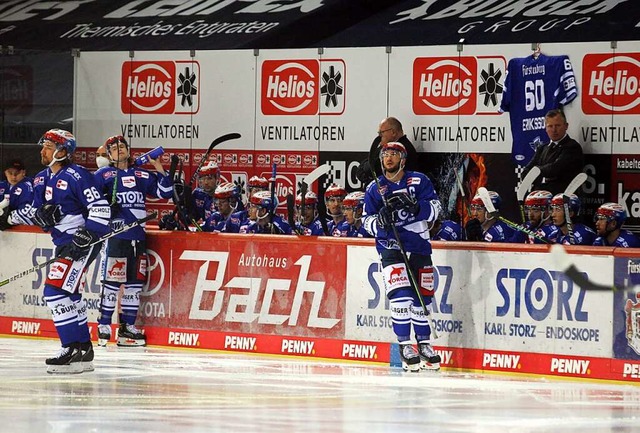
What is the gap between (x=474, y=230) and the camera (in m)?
16.7

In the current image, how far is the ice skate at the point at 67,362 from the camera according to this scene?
14.6 metres

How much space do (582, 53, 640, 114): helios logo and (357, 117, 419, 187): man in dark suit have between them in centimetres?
195

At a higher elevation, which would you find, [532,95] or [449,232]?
[532,95]

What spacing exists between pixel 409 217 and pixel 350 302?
1391 mm

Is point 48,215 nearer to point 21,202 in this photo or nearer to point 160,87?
point 21,202

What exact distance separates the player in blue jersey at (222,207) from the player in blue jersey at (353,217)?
1623mm

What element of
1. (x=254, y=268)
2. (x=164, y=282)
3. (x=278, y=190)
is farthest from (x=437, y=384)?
(x=278, y=190)

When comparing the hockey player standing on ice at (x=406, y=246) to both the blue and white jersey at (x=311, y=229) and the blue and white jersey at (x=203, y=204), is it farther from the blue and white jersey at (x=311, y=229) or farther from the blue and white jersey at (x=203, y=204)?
the blue and white jersey at (x=203, y=204)

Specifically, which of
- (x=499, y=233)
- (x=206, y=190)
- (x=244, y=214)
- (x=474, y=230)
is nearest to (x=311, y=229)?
(x=244, y=214)

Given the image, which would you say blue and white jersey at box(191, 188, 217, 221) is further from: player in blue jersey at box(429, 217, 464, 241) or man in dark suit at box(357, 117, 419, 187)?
player in blue jersey at box(429, 217, 464, 241)

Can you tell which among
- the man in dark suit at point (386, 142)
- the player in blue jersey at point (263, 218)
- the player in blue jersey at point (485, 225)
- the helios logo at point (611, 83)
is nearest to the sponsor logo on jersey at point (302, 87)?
the man in dark suit at point (386, 142)

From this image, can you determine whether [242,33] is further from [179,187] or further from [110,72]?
[179,187]

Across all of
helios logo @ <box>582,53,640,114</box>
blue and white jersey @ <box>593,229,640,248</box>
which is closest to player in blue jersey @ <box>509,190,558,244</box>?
blue and white jersey @ <box>593,229,640,248</box>

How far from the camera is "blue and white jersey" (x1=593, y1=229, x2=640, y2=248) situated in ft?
50.9
